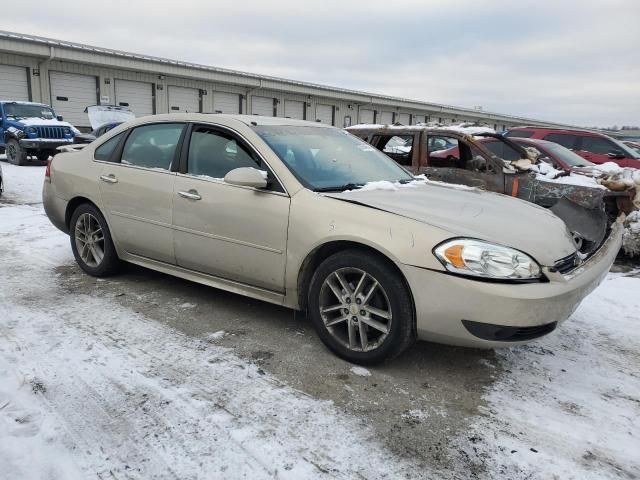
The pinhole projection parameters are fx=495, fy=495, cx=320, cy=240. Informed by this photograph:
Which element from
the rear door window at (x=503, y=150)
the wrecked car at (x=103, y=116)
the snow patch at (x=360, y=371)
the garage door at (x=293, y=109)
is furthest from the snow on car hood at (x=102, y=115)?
the snow patch at (x=360, y=371)

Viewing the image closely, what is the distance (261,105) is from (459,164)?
23.7 metres

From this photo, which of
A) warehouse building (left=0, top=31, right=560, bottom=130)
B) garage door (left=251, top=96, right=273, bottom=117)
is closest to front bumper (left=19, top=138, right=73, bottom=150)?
warehouse building (left=0, top=31, right=560, bottom=130)

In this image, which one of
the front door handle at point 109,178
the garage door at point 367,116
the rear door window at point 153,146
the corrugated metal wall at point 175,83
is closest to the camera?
the rear door window at point 153,146

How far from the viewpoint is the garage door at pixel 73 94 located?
832 inches

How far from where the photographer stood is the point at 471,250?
8.93ft

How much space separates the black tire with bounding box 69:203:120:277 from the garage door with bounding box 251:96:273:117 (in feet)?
80.3

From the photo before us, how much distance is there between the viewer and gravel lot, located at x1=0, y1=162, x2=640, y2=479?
87.3 inches

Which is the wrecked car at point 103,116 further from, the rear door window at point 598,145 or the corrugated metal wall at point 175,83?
the rear door window at point 598,145

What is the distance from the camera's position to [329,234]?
3.08m

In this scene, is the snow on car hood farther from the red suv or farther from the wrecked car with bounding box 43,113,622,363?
the wrecked car with bounding box 43,113,622,363

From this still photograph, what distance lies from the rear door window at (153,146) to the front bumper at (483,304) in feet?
7.50

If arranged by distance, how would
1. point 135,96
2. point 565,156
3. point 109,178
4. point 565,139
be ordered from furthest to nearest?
point 135,96
point 565,139
point 565,156
point 109,178

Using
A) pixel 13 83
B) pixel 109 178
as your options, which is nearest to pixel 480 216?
pixel 109 178

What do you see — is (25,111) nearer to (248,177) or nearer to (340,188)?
(248,177)
